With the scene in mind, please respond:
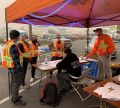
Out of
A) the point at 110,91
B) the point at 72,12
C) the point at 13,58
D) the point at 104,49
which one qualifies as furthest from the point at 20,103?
the point at 72,12

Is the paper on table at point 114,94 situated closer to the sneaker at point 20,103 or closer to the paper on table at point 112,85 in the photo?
the paper on table at point 112,85

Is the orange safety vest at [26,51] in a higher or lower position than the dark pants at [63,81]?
higher

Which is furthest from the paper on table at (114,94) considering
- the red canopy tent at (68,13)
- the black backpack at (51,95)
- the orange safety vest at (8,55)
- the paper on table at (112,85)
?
the orange safety vest at (8,55)

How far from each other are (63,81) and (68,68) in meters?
0.43

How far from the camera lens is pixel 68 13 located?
6902 mm

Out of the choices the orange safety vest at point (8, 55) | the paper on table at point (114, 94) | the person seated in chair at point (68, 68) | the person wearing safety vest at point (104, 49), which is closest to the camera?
the paper on table at point (114, 94)

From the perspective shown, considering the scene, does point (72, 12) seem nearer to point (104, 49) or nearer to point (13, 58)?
point (104, 49)

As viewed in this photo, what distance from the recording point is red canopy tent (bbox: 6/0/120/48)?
13.7ft

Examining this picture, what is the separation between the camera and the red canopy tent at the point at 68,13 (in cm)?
417

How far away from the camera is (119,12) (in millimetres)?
6715

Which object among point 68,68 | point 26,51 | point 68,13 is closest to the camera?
point 68,68

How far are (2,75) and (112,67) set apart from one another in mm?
4314

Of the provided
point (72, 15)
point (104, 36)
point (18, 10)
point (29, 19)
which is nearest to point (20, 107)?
point (18, 10)

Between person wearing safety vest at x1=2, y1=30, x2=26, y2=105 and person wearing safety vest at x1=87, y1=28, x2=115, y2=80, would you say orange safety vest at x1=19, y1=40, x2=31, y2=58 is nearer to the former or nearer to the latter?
person wearing safety vest at x1=2, y1=30, x2=26, y2=105
